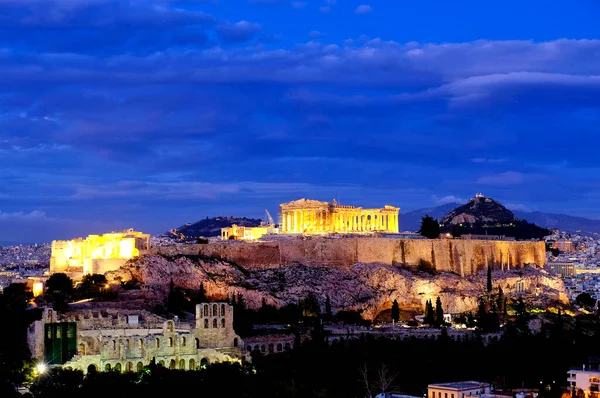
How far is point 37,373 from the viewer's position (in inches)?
1919

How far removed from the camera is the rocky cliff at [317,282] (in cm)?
7462

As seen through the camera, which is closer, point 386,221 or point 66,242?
point 66,242

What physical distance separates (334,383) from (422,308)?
94.4ft

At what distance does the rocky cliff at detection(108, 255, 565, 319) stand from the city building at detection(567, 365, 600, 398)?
817 inches

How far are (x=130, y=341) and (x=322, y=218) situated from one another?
158 ft

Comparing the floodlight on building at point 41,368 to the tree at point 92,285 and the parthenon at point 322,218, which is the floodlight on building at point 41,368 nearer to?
the tree at point 92,285

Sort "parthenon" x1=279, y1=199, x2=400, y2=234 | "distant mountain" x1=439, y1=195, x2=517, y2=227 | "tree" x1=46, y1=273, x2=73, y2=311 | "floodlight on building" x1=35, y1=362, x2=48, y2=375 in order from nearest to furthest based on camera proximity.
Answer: "floodlight on building" x1=35, y1=362, x2=48, y2=375, "tree" x1=46, y1=273, x2=73, y2=311, "parthenon" x1=279, y1=199, x2=400, y2=234, "distant mountain" x1=439, y1=195, x2=517, y2=227

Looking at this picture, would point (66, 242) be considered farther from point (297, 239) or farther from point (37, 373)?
point (37, 373)

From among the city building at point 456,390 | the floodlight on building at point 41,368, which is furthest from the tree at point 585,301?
the floodlight on building at point 41,368

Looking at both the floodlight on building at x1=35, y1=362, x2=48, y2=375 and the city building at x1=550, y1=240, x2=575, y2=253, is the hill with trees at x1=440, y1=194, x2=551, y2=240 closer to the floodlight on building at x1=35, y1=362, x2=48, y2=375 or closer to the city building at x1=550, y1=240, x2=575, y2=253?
the city building at x1=550, y1=240, x2=575, y2=253

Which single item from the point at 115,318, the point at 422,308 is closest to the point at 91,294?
the point at 115,318

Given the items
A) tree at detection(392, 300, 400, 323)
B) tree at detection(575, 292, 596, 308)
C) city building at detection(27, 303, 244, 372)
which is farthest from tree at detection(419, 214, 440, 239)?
city building at detection(27, 303, 244, 372)

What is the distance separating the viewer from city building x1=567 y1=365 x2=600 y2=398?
5752 centimetres

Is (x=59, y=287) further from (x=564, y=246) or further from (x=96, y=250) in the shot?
(x=564, y=246)
